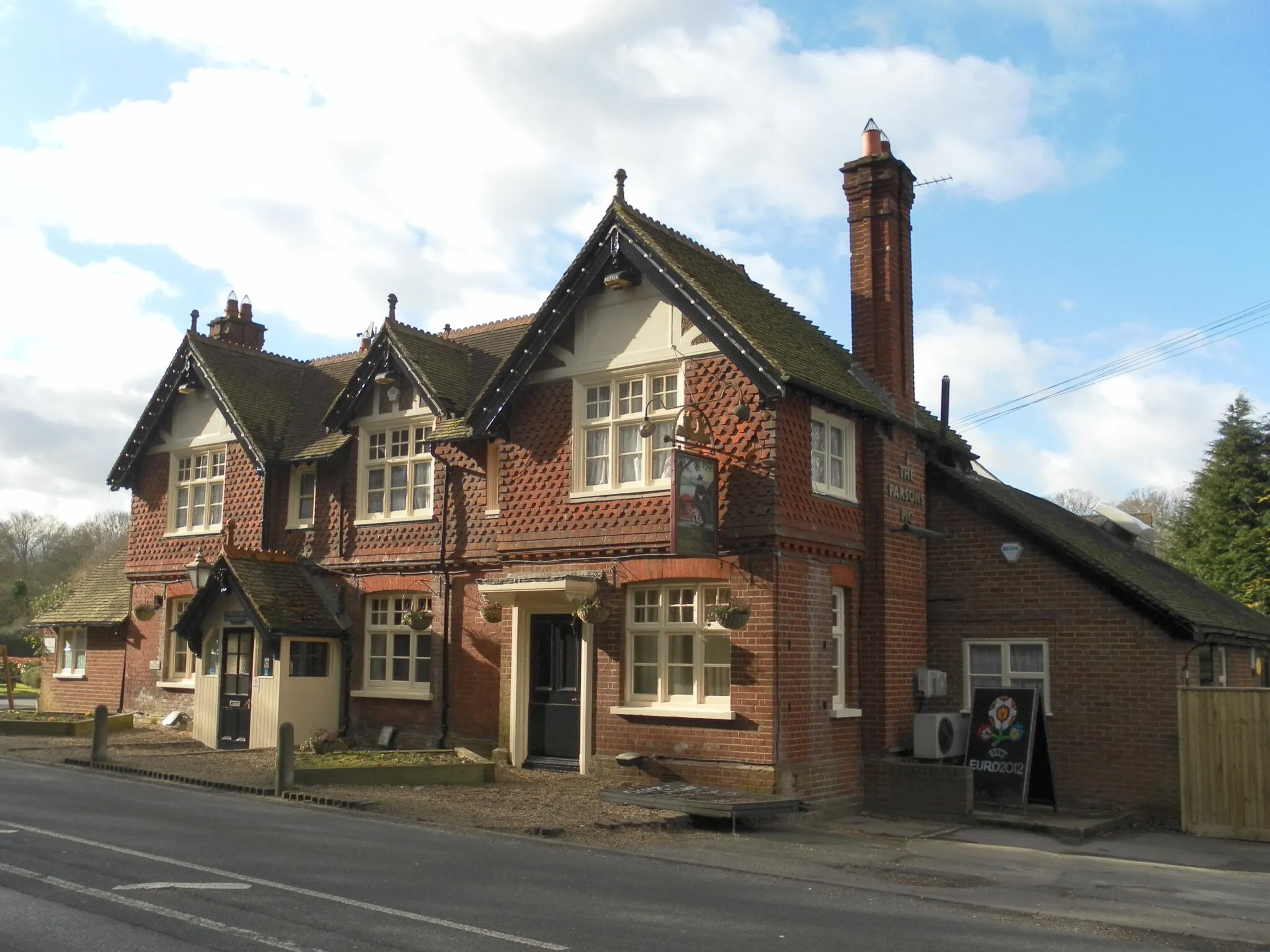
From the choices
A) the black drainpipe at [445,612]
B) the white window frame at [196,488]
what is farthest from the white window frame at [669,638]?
the white window frame at [196,488]

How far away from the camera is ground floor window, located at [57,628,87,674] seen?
28.3 m

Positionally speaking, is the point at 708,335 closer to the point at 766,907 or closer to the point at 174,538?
the point at 766,907

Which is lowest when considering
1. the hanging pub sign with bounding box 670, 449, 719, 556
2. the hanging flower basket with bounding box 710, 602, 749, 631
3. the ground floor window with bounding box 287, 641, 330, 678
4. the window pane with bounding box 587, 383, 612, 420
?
the ground floor window with bounding box 287, 641, 330, 678

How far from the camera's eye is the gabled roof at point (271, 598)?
21703 mm

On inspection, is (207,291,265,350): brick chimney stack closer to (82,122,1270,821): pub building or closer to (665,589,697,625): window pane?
(82,122,1270,821): pub building

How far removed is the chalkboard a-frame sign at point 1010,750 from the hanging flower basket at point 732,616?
4127 millimetres

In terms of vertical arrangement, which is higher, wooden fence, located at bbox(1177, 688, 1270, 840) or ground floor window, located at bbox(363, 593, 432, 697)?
ground floor window, located at bbox(363, 593, 432, 697)

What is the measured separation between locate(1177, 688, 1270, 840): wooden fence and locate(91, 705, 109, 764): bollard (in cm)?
1621

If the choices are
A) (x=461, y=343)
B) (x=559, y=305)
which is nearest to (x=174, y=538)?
(x=461, y=343)

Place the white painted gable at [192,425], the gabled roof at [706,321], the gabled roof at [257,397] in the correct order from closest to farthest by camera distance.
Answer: the gabled roof at [706,321] → the gabled roof at [257,397] → the white painted gable at [192,425]

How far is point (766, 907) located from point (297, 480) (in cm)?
1695

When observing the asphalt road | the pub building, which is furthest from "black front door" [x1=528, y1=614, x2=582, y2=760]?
the asphalt road

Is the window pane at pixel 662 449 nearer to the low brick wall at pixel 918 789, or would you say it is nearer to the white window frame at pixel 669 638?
the white window frame at pixel 669 638

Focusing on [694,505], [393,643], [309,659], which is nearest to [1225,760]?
[694,505]
